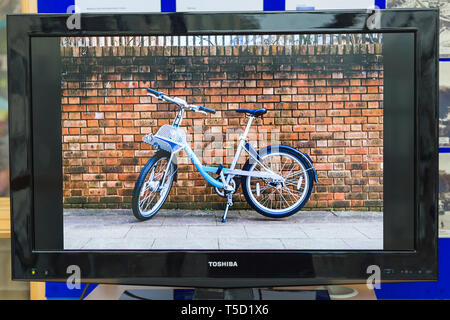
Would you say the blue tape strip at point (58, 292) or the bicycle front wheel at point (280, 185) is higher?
the bicycle front wheel at point (280, 185)

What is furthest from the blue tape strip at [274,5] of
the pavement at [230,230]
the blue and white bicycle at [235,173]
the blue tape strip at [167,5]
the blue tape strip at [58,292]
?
the blue tape strip at [58,292]

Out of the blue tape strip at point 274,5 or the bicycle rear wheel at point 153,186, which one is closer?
the bicycle rear wheel at point 153,186

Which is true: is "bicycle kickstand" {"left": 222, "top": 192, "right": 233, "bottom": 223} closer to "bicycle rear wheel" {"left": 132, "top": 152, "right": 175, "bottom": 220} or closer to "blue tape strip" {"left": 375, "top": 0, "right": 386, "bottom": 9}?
"bicycle rear wheel" {"left": 132, "top": 152, "right": 175, "bottom": 220}

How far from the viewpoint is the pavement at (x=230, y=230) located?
1108mm

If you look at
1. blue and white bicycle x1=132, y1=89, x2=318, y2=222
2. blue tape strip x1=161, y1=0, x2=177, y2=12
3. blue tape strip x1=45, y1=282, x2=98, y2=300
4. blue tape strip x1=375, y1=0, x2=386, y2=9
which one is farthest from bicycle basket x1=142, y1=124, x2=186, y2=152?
blue tape strip x1=375, y1=0, x2=386, y2=9

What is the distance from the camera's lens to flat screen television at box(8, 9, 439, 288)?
110 cm

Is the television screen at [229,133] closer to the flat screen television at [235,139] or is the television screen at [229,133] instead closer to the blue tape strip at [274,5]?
the flat screen television at [235,139]

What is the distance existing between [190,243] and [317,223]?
14.9 inches

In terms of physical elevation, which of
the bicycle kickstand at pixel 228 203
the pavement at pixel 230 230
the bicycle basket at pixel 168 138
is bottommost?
the pavement at pixel 230 230

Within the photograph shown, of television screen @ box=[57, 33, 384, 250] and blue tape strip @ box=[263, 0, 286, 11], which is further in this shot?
blue tape strip @ box=[263, 0, 286, 11]
